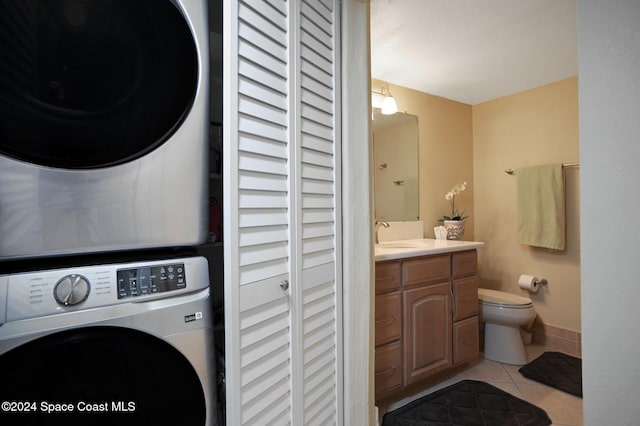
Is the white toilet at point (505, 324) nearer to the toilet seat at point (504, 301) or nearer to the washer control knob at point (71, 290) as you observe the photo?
the toilet seat at point (504, 301)

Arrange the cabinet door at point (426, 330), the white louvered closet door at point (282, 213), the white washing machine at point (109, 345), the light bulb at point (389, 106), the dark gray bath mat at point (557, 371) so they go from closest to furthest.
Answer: the white washing machine at point (109, 345)
the white louvered closet door at point (282, 213)
the cabinet door at point (426, 330)
the dark gray bath mat at point (557, 371)
the light bulb at point (389, 106)

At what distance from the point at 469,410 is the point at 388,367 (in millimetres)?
551

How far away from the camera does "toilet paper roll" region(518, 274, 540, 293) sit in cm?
259

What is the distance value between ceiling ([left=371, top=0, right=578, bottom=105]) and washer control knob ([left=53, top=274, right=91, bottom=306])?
1.79m

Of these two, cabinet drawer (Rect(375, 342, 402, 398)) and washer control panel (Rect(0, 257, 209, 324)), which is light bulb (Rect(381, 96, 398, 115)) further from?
washer control panel (Rect(0, 257, 209, 324))

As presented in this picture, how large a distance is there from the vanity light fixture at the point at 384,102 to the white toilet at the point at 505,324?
67.0 inches

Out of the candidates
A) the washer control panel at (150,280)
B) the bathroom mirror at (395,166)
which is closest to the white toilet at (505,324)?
the bathroom mirror at (395,166)

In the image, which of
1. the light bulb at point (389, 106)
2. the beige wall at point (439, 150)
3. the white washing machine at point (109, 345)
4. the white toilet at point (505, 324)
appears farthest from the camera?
the beige wall at point (439, 150)

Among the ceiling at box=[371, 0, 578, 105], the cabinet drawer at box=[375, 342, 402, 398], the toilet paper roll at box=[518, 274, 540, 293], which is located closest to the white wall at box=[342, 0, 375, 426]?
the cabinet drawer at box=[375, 342, 402, 398]

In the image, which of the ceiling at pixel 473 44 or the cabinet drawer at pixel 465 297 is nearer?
the ceiling at pixel 473 44

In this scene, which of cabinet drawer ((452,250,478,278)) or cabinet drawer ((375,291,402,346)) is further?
cabinet drawer ((452,250,478,278))

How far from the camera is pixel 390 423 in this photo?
164 cm

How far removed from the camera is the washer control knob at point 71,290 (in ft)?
1.98

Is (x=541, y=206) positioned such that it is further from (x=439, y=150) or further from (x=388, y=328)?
(x=388, y=328)
